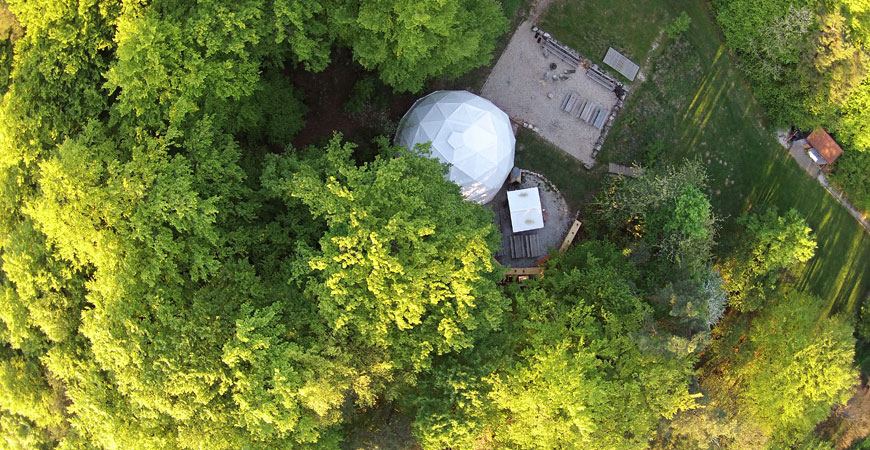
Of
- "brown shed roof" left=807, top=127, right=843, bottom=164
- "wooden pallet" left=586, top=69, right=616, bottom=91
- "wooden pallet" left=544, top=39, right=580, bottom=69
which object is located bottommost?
"wooden pallet" left=586, top=69, right=616, bottom=91

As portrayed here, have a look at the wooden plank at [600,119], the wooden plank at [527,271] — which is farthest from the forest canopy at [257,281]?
the wooden plank at [600,119]

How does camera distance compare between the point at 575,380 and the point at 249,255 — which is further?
the point at 249,255

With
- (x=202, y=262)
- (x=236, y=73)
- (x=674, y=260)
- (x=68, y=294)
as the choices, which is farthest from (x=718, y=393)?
(x=68, y=294)

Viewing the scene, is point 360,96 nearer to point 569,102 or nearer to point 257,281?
point 569,102

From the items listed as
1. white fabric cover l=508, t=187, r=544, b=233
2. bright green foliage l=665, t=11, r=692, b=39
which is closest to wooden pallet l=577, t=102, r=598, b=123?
white fabric cover l=508, t=187, r=544, b=233

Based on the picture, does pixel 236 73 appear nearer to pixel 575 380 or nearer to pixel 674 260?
pixel 575 380

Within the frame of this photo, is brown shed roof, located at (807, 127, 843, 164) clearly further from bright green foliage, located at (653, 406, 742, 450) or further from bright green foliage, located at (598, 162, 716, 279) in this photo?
bright green foliage, located at (653, 406, 742, 450)
